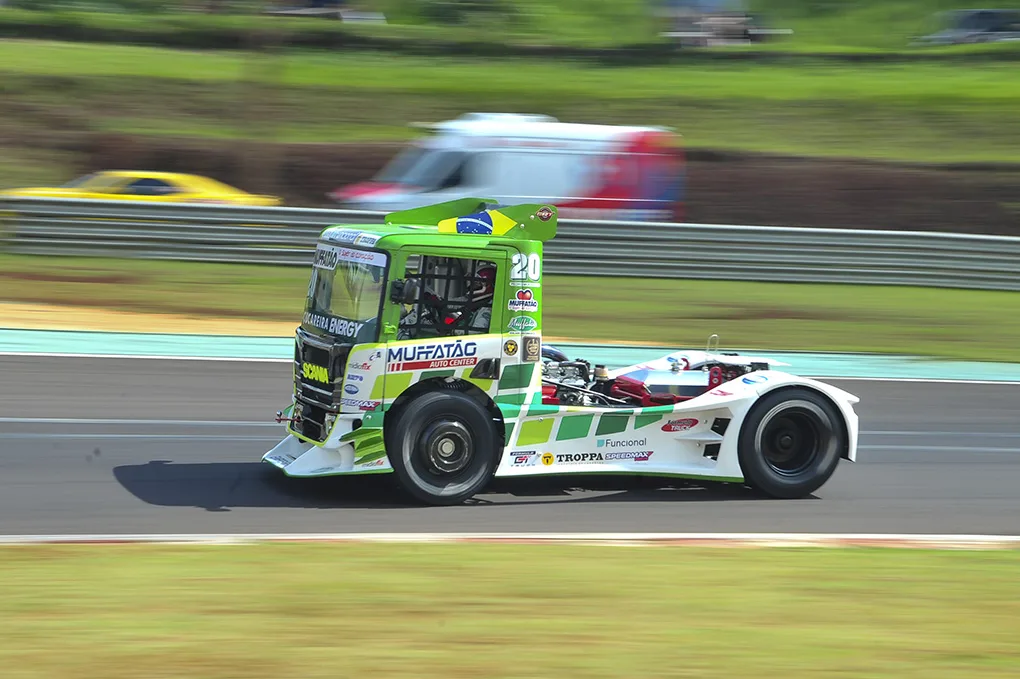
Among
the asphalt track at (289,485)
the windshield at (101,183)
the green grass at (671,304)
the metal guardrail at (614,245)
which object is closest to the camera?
the asphalt track at (289,485)

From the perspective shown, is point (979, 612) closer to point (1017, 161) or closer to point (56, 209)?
point (56, 209)

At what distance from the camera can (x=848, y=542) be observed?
26.0 feet

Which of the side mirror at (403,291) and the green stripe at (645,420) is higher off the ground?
the side mirror at (403,291)

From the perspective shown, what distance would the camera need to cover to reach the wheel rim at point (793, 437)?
9.09 m

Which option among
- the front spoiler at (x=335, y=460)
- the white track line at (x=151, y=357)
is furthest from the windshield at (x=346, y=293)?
the white track line at (x=151, y=357)

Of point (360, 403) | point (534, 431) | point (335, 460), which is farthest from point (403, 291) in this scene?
point (534, 431)

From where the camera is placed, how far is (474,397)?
859cm

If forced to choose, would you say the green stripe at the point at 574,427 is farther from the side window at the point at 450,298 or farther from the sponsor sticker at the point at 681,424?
the side window at the point at 450,298

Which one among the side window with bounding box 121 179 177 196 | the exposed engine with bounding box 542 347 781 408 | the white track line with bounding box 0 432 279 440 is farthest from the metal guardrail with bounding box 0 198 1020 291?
the exposed engine with bounding box 542 347 781 408

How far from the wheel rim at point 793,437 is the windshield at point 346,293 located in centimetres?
285

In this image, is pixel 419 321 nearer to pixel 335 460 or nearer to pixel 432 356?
pixel 432 356

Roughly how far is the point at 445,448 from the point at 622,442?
4.19 feet

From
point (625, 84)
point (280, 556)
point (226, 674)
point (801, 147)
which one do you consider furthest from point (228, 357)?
point (625, 84)

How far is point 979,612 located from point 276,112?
30.5m
